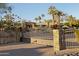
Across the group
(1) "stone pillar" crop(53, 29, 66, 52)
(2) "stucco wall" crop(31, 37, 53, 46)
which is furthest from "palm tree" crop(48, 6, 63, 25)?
(2) "stucco wall" crop(31, 37, 53, 46)

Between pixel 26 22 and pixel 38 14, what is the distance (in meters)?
0.30

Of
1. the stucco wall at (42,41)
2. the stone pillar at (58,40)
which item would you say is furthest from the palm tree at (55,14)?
the stucco wall at (42,41)

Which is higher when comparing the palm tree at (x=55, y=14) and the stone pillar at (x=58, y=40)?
the palm tree at (x=55, y=14)

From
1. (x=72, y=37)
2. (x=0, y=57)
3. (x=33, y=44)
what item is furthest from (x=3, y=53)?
(x=72, y=37)

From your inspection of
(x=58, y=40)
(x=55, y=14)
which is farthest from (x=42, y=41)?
(x=55, y=14)

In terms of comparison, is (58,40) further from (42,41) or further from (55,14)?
(55,14)

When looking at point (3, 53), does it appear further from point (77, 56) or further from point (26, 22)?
point (77, 56)

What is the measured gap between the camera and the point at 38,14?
747 centimetres

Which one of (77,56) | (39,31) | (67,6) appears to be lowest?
(77,56)

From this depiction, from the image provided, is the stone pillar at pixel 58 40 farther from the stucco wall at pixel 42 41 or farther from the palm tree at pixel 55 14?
the palm tree at pixel 55 14

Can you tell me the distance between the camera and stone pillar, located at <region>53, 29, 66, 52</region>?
7613 mm

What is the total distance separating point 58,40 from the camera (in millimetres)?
7684

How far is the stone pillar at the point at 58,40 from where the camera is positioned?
7.61m

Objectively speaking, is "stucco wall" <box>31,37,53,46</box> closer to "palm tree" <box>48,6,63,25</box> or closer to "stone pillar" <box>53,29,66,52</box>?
"stone pillar" <box>53,29,66,52</box>
